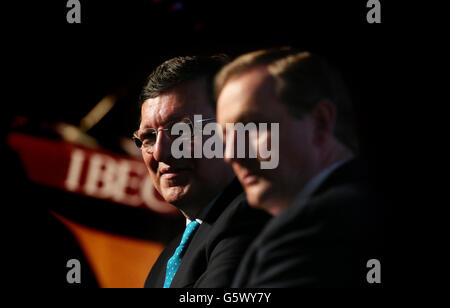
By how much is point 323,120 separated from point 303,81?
10 cm

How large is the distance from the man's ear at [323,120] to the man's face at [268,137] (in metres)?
0.01

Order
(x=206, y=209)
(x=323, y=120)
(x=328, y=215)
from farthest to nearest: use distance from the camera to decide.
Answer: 1. (x=206, y=209)
2. (x=323, y=120)
3. (x=328, y=215)

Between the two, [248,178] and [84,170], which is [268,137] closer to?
[248,178]

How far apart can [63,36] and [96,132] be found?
56.1 inches

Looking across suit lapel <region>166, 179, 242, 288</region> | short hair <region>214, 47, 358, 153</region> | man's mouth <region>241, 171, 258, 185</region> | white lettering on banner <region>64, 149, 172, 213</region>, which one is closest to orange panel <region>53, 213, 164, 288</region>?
white lettering on banner <region>64, 149, 172, 213</region>

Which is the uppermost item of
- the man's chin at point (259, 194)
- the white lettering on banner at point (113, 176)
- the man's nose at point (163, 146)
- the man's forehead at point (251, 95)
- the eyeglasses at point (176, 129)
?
the man's forehead at point (251, 95)

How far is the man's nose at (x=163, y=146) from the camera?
1.52 meters

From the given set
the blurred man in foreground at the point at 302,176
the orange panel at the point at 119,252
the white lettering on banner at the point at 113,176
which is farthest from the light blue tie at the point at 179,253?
the white lettering on banner at the point at 113,176

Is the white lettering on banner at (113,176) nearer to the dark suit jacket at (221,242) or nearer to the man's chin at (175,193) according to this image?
the man's chin at (175,193)

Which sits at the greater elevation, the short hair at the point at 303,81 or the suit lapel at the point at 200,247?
the short hair at the point at 303,81

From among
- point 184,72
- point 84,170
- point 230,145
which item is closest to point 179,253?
A: point 230,145

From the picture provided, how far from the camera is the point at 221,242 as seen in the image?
1.29 metres
